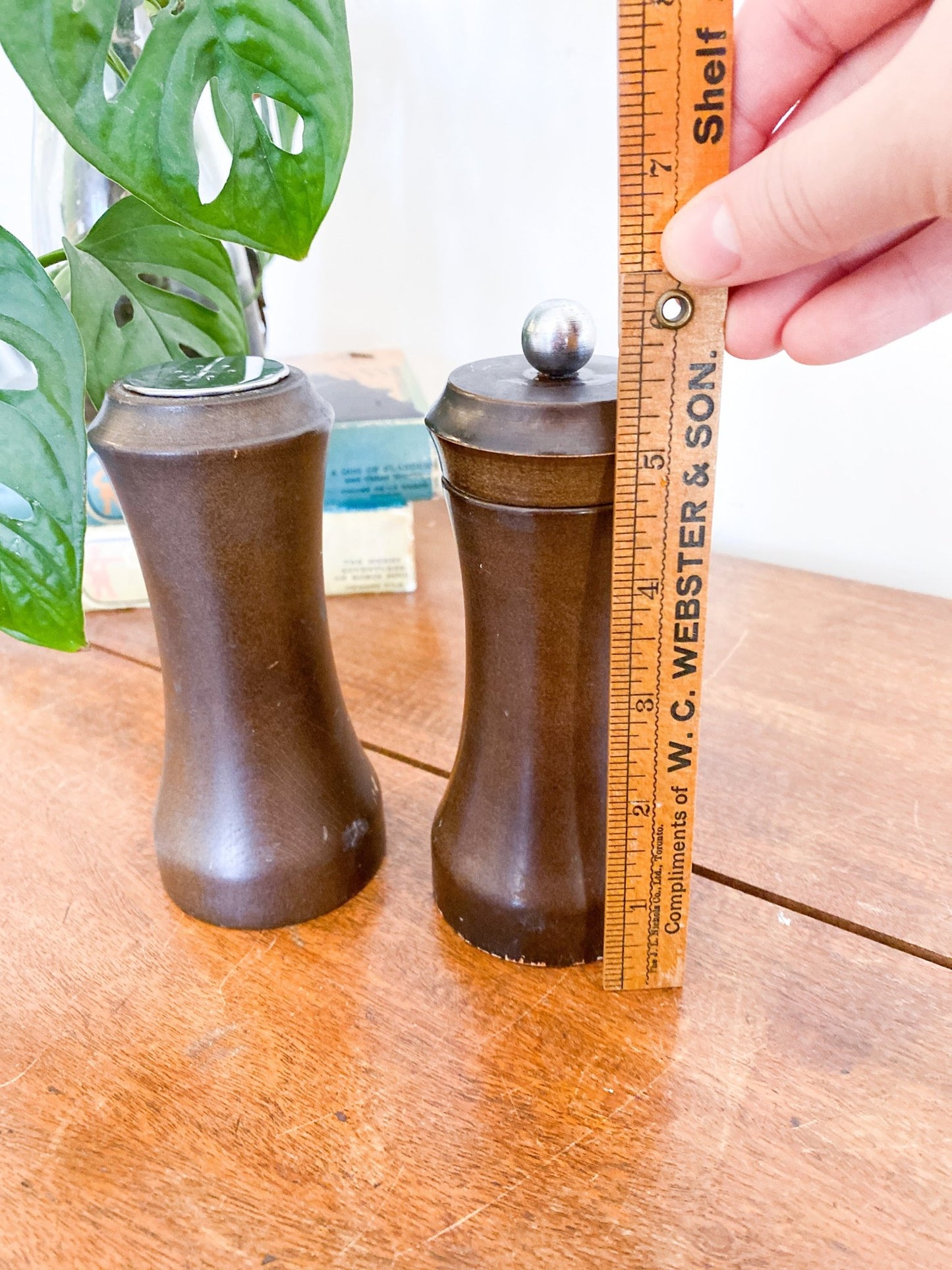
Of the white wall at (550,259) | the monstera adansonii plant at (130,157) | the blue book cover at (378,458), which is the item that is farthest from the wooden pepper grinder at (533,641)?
the white wall at (550,259)

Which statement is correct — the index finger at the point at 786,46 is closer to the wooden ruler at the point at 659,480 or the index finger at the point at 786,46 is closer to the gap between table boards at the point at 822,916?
the wooden ruler at the point at 659,480

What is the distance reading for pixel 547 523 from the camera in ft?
1.30

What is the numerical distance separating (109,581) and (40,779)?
0.27m

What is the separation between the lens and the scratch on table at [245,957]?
0.47 meters

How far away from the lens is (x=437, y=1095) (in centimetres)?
41

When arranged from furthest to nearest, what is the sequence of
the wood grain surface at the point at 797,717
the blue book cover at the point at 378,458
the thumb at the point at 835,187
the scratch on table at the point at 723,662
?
1. the blue book cover at the point at 378,458
2. the scratch on table at the point at 723,662
3. the wood grain surface at the point at 797,717
4. the thumb at the point at 835,187

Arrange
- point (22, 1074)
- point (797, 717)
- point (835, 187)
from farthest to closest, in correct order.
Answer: point (797, 717)
point (22, 1074)
point (835, 187)

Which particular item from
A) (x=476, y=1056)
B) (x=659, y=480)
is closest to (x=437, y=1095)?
(x=476, y=1056)

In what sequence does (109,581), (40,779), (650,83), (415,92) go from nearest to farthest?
(650,83) < (40,779) < (109,581) < (415,92)

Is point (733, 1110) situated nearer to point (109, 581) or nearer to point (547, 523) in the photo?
point (547, 523)

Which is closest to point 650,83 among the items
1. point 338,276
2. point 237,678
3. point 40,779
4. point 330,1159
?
→ point 237,678

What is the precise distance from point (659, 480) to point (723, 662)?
1.29ft

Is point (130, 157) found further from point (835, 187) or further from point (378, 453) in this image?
point (378, 453)

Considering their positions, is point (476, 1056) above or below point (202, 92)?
below
